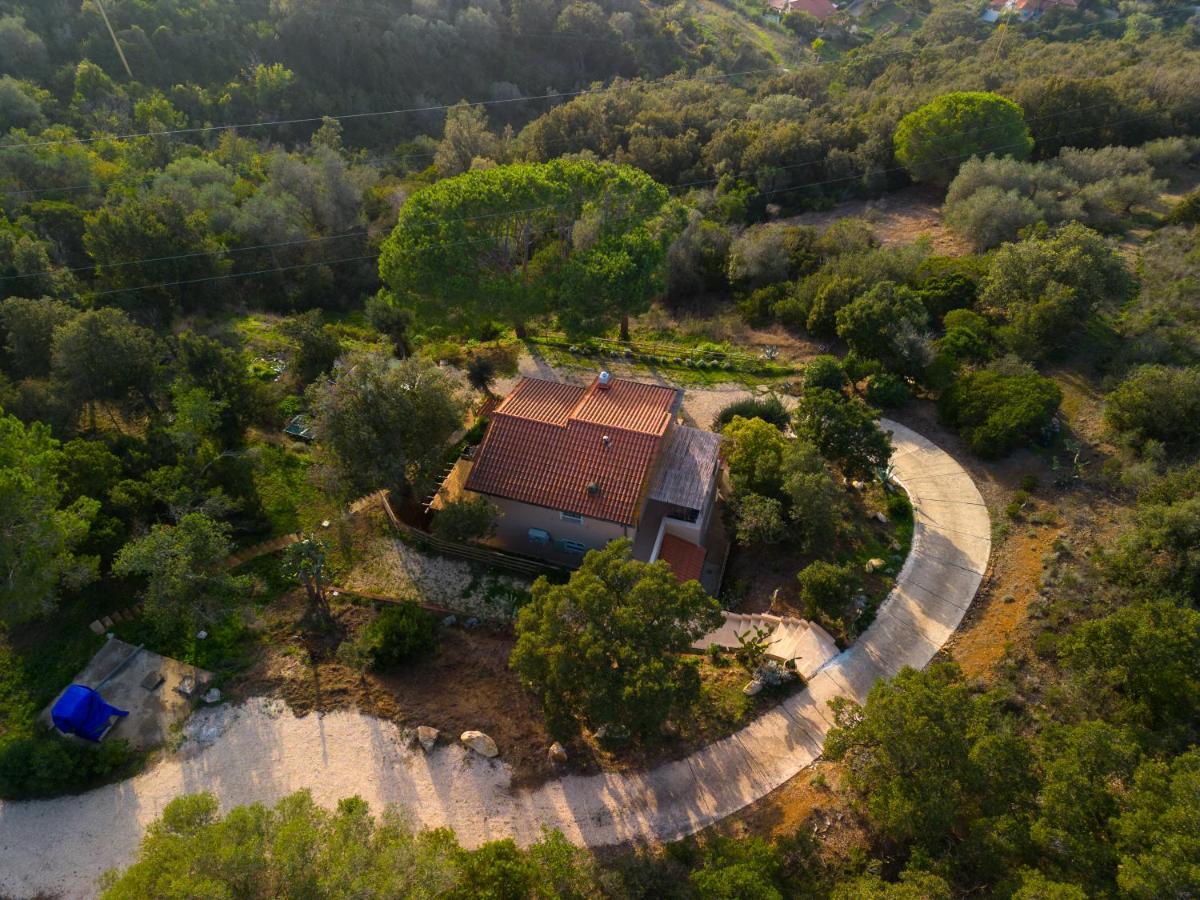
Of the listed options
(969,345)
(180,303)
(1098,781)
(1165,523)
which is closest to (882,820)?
(1098,781)

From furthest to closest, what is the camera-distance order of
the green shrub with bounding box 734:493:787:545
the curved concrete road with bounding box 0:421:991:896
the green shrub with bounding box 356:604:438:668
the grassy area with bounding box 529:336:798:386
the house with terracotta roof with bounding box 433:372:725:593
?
1. the grassy area with bounding box 529:336:798:386
2. the house with terracotta roof with bounding box 433:372:725:593
3. the green shrub with bounding box 734:493:787:545
4. the green shrub with bounding box 356:604:438:668
5. the curved concrete road with bounding box 0:421:991:896

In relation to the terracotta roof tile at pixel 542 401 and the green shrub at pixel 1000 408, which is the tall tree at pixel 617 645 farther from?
the green shrub at pixel 1000 408

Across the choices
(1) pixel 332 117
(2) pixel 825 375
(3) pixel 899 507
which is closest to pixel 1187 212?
(2) pixel 825 375

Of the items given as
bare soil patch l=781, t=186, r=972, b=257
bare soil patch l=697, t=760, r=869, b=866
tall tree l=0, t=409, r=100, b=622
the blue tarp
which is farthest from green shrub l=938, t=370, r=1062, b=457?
tall tree l=0, t=409, r=100, b=622

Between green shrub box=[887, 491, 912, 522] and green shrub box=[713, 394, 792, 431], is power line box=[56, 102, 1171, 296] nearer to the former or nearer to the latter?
green shrub box=[713, 394, 792, 431]

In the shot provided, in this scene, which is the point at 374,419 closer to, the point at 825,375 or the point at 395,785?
the point at 395,785

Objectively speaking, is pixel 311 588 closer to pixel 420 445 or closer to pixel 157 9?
pixel 420 445

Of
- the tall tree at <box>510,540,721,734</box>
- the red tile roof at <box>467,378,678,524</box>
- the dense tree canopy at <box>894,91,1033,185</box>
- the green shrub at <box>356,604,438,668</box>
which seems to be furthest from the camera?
the dense tree canopy at <box>894,91,1033,185</box>

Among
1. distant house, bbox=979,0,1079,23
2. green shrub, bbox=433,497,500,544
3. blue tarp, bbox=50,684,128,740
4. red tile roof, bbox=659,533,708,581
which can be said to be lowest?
blue tarp, bbox=50,684,128,740
